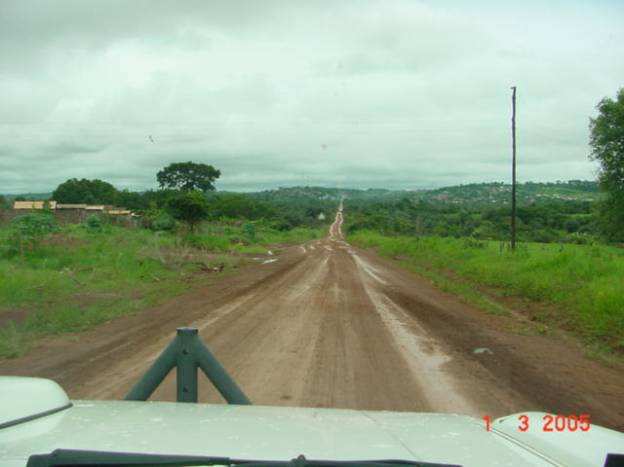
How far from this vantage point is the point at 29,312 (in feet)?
38.9

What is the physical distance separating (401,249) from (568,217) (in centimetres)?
2518

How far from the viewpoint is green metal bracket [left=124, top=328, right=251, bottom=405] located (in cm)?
366

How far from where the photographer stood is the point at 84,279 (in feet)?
53.5

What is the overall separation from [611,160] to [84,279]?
38.6 m

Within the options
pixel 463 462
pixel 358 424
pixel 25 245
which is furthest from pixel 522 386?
pixel 25 245

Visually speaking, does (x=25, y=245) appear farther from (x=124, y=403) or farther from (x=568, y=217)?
(x=568, y=217)

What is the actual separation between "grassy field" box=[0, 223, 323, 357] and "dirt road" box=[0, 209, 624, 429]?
0.82 metres

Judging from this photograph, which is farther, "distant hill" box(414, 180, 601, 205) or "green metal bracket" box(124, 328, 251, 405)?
"distant hill" box(414, 180, 601, 205)

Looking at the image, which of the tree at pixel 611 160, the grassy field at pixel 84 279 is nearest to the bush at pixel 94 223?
the grassy field at pixel 84 279

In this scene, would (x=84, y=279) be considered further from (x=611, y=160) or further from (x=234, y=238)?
(x=611, y=160)

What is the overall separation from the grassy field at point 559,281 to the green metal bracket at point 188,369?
7970 mm
